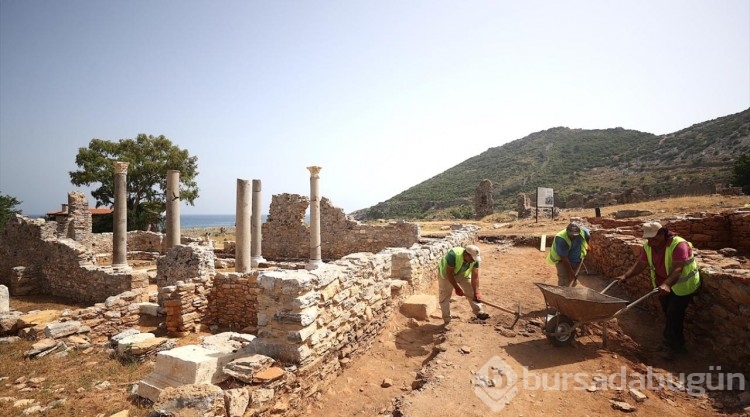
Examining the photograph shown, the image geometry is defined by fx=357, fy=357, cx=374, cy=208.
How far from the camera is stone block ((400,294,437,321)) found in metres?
7.60

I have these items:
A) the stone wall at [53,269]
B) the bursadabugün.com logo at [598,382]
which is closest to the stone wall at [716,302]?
the bursadabugün.com logo at [598,382]

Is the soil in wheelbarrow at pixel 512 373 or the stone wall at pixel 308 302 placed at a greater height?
the stone wall at pixel 308 302

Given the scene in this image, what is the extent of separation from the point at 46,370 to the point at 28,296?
10818 mm

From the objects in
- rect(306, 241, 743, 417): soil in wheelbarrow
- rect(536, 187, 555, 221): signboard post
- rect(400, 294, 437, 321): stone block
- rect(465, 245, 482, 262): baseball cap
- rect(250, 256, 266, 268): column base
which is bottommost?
rect(306, 241, 743, 417): soil in wheelbarrow

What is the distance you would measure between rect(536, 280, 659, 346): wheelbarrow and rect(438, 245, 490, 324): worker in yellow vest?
1284mm

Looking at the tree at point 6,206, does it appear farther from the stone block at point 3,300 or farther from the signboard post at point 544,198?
the signboard post at point 544,198

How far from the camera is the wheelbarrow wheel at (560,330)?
546cm

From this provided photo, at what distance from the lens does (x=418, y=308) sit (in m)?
7.66

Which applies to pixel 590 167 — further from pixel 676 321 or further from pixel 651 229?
pixel 676 321

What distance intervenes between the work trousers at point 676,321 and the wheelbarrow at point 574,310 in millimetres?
342

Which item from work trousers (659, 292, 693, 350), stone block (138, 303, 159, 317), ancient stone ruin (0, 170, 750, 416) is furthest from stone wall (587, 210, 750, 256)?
stone block (138, 303, 159, 317)

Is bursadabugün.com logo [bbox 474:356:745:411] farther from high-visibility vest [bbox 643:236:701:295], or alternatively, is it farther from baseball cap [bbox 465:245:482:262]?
baseball cap [bbox 465:245:482:262]

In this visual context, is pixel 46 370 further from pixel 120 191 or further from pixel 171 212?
pixel 120 191

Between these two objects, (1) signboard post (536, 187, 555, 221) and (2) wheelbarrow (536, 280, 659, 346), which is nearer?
(2) wheelbarrow (536, 280, 659, 346)
